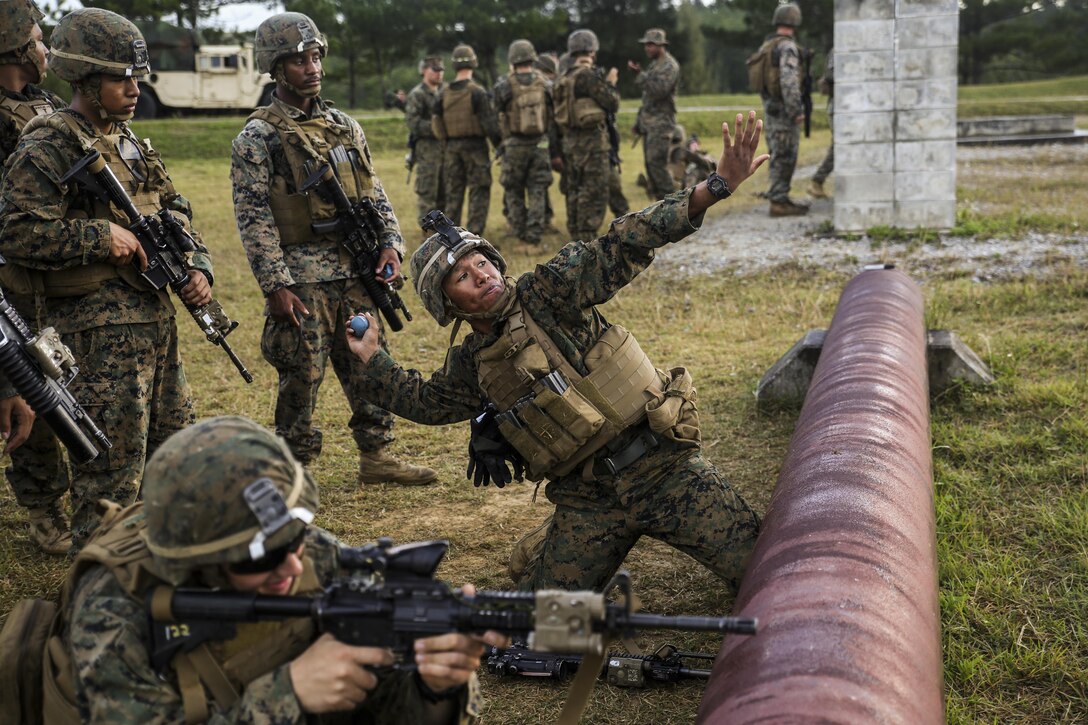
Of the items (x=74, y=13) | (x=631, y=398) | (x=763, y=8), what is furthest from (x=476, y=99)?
(x=763, y=8)

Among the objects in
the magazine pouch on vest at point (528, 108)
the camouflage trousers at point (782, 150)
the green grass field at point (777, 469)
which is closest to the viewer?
the green grass field at point (777, 469)

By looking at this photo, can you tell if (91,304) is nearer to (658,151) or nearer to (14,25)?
(14,25)

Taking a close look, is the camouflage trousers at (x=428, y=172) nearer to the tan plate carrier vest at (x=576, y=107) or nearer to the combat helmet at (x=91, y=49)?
the tan plate carrier vest at (x=576, y=107)

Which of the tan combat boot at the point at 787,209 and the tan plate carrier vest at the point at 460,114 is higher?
the tan plate carrier vest at the point at 460,114

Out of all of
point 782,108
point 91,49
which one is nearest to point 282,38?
point 91,49

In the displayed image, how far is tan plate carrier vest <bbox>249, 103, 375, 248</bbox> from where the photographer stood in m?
5.25

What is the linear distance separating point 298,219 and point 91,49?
1.30m

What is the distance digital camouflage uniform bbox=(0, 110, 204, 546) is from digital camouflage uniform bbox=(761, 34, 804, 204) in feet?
30.8

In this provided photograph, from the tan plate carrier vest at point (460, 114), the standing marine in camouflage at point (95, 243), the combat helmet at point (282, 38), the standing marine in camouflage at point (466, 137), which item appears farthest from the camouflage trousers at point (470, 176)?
the standing marine in camouflage at point (95, 243)

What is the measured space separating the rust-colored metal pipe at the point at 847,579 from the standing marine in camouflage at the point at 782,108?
8792 mm

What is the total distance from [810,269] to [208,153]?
57.3 ft

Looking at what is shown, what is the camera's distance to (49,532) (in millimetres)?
5066

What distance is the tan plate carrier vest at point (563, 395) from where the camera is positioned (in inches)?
155

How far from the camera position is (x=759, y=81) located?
522 inches
